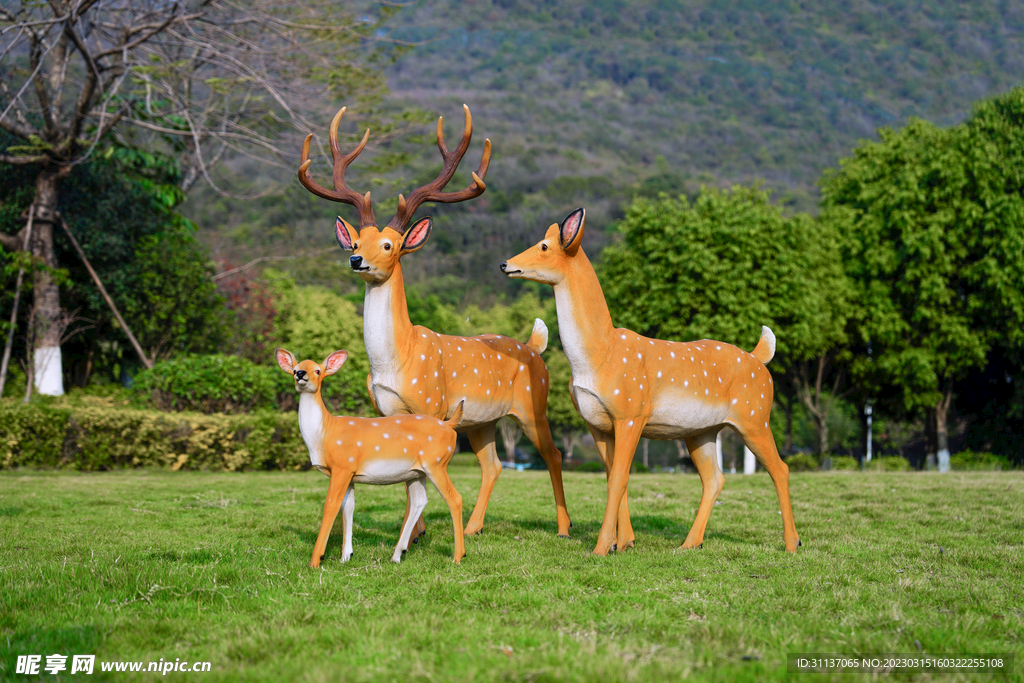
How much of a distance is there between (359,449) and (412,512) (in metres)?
0.82

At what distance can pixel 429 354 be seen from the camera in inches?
278

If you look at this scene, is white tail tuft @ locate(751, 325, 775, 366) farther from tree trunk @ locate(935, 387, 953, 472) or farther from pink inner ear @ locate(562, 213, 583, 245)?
tree trunk @ locate(935, 387, 953, 472)

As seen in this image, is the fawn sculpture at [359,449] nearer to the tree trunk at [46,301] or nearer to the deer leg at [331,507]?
the deer leg at [331,507]

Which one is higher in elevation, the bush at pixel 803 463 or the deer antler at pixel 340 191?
the deer antler at pixel 340 191

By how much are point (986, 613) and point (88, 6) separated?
16567 millimetres

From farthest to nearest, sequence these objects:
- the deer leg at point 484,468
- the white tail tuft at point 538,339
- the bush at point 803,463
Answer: the bush at point 803,463, the white tail tuft at point 538,339, the deer leg at point 484,468

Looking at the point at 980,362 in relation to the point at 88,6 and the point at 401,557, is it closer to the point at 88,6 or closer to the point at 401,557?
the point at 401,557

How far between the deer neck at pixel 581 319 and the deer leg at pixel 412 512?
1.66m

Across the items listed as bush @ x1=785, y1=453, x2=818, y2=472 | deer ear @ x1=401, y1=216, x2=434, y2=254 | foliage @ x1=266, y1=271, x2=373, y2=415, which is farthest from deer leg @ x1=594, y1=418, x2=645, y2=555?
foliage @ x1=266, y1=271, x2=373, y2=415

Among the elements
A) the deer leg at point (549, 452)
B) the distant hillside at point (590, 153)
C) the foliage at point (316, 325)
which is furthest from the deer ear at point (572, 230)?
the distant hillside at point (590, 153)

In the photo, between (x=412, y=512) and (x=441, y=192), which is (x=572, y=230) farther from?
(x=412, y=512)

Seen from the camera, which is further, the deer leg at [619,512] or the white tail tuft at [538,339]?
the white tail tuft at [538,339]

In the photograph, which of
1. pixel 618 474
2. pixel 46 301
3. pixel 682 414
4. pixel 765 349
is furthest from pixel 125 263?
pixel 765 349

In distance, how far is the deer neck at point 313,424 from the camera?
5.84m
